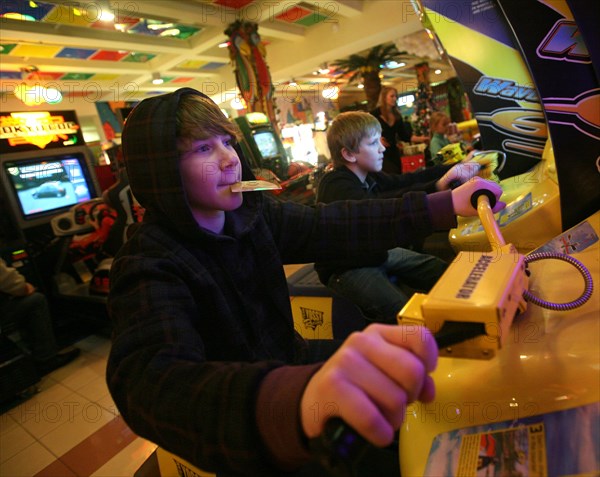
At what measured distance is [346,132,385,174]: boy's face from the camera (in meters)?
1.90

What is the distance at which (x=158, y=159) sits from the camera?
85 centimetres

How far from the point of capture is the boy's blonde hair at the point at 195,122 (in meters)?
0.91

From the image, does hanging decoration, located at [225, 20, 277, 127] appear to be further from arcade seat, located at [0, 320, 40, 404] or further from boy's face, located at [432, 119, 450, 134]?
arcade seat, located at [0, 320, 40, 404]

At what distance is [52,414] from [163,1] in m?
4.89

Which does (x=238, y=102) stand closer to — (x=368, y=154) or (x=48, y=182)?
(x=48, y=182)

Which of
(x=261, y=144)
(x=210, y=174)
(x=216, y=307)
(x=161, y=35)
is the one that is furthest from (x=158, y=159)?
(x=161, y=35)

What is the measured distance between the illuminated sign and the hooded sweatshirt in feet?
12.2

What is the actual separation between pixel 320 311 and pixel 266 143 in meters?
4.47

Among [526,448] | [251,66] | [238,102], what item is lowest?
[526,448]

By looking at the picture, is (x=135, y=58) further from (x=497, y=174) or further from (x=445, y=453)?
(x=445, y=453)

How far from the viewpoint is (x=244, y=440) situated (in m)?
0.51

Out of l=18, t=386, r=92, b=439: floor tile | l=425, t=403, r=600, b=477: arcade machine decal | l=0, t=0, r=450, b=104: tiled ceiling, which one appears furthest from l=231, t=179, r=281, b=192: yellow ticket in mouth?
l=0, t=0, r=450, b=104: tiled ceiling

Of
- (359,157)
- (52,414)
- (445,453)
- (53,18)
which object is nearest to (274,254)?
(445,453)

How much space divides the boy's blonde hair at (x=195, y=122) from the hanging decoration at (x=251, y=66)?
5.57 metres
